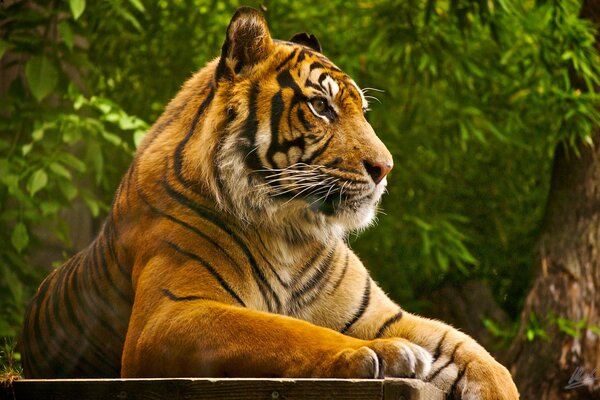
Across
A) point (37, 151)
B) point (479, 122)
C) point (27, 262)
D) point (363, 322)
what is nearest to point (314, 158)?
point (363, 322)

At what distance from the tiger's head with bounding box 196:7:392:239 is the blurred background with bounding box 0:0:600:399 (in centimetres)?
165

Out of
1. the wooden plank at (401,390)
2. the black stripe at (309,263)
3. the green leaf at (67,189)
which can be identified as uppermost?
the wooden plank at (401,390)

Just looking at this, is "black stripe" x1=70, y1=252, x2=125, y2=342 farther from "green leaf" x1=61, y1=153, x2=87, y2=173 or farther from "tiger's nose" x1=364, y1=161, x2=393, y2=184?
"green leaf" x1=61, y1=153, x2=87, y2=173

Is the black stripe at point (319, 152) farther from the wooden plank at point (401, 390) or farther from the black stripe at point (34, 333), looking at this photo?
the black stripe at point (34, 333)

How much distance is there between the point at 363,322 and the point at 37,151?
2.22m

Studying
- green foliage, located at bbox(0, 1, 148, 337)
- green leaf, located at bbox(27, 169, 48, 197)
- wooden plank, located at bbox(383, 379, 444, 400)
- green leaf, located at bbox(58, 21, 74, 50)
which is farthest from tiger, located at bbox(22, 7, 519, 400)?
green leaf, located at bbox(58, 21, 74, 50)

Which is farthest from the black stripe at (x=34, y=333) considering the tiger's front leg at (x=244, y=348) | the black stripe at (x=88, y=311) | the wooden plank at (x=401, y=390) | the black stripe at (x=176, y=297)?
the wooden plank at (x=401, y=390)

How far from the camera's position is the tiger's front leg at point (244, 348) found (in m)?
1.79

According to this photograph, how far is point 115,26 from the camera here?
502 centimetres

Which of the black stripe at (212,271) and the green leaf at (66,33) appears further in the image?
the green leaf at (66,33)

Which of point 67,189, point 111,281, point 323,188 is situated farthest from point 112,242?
point 67,189

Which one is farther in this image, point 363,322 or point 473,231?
point 473,231

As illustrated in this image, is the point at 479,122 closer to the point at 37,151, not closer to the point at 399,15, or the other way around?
the point at 399,15

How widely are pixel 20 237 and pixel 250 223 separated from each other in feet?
6.18
